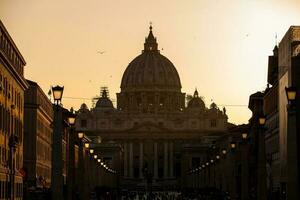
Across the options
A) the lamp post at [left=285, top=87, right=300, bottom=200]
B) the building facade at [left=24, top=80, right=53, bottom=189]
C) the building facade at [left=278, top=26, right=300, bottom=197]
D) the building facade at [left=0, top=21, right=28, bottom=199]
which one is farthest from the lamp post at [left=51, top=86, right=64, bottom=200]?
the building facade at [left=24, top=80, right=53, bottom=189]

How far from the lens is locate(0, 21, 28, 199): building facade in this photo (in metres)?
59.5

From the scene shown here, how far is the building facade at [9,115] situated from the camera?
59450 mm

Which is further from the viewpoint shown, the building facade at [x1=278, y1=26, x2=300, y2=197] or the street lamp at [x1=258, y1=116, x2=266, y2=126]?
the building facade at [x1=278, y1=26, x2=300, y2=197]

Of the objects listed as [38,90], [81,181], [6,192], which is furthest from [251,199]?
[38,90]

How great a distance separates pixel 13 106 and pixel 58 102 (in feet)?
84.7

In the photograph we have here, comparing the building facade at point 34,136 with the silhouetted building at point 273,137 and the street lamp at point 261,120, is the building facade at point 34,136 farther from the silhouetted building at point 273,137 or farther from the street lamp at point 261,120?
the street lamp at point 261,120

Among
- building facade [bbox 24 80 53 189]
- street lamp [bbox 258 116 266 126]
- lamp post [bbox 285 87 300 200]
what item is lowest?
lamp post [bbox 285 87 300 200]

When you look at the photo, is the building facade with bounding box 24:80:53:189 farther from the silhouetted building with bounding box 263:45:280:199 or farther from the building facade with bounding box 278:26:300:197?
the building facade with bounding box 278:26:300:197

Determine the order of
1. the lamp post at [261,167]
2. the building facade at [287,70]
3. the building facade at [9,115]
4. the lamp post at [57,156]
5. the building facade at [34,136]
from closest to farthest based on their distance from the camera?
1. the lamp post at [57,156]
2. the lamp post at [261,167]
3. the building facade at [9,115]
4. the building facade at [287,70]
5. the building facade at [34,136]

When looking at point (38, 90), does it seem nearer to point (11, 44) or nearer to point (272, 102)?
point (272, 102)

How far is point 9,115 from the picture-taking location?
2534 inches

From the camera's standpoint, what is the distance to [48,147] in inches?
4567

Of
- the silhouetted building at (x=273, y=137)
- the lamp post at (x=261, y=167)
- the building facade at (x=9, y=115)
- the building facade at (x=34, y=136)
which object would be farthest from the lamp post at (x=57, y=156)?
the silhouetted building at (x=273, y=137)

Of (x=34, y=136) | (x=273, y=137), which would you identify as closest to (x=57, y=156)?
(x=34, y=136)
